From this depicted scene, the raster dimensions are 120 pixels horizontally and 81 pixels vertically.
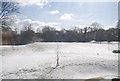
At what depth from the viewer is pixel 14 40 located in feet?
201

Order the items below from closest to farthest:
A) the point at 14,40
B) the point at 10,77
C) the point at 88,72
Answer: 1. the point at 10,77
2. the point at 88,72
3. the point at 14,40

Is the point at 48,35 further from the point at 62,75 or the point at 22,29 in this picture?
the point at 62,75

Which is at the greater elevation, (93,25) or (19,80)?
(93,25)

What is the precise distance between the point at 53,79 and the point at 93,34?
72317 millimetres

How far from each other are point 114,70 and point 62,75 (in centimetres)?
474

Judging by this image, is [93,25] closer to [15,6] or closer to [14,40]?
[14,40]

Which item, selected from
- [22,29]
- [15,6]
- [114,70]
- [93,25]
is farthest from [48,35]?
[114,70]

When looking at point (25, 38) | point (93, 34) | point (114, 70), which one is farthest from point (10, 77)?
point (93, 34)

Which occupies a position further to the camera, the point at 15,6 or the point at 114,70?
the point at 15,6

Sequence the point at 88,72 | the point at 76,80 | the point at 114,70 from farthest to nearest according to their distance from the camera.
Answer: the point at 114,70 < the point at 88,72 < the point at 76,80

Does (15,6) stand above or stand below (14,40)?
above

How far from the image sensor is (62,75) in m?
13.1

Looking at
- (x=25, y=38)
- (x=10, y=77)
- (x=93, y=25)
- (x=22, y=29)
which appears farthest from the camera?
(x=93, y=25)

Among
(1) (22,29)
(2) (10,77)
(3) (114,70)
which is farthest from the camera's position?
(1) (22,29)
